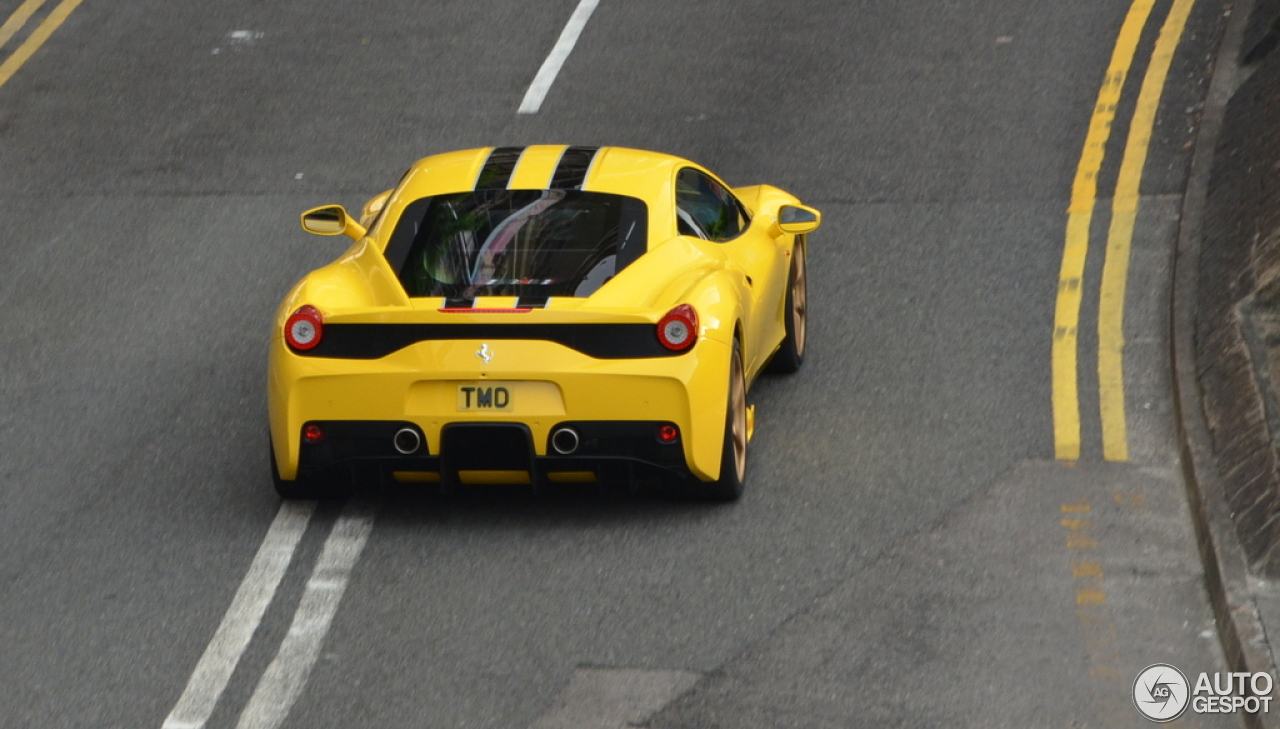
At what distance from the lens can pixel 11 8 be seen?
56.5 ft

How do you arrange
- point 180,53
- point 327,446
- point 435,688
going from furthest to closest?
point 180,53 → point 327,446 → point 435,688

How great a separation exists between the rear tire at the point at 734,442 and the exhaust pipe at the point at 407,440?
1271 millimetres

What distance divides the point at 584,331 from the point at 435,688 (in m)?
1.67

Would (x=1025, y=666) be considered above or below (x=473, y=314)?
below

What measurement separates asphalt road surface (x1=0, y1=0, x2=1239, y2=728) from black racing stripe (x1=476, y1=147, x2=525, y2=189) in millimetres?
1459

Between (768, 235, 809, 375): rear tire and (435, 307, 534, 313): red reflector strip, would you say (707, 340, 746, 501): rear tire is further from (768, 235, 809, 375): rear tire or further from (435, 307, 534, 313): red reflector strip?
(768, 235, 809, 375): rear tire

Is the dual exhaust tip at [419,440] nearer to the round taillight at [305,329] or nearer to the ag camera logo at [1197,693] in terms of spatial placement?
the round taillight at [305,329]

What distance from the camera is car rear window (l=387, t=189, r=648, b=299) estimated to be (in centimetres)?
799

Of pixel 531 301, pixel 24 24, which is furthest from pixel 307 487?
pixel 24 24

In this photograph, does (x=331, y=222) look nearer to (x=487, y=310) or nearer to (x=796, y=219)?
(x=487, y=310)

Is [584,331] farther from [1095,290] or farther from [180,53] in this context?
[180,53]

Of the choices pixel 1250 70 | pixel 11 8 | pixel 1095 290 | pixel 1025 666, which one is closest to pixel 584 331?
pixel 1025 666

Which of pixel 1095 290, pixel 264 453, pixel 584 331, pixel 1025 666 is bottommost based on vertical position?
pixel 1095 290

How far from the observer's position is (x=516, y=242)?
8227 millimetres
